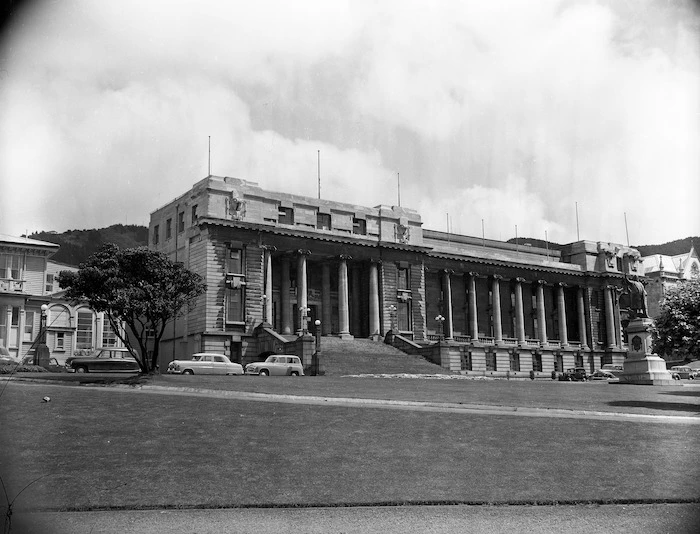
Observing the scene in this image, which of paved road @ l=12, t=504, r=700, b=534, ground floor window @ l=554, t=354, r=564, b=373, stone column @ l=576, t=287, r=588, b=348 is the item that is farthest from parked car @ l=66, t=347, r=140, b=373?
stone column @ l=576, t=287, r=588, b=348

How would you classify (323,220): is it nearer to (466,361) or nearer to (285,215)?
(285,215)

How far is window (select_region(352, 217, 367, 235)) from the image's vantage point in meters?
76.5

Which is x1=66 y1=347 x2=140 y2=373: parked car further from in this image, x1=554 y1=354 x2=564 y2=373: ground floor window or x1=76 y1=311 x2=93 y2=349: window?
x1=554 y1=354 x2=564 y2=373: ground floor window

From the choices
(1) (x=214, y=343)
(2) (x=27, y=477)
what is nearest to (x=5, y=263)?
(1) (x=214, y=343)

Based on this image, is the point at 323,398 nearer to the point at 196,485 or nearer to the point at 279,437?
the point at 279,437

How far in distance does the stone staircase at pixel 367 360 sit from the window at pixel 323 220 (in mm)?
12729

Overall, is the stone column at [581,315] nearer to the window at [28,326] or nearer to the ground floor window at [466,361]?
the ground floor window at [466,361]

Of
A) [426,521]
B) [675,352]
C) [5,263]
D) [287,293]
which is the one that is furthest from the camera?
[287,293]

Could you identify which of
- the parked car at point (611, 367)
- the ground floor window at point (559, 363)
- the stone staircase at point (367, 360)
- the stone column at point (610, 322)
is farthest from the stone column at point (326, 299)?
the stone column at point (610, 322)

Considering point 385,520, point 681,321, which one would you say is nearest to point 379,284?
point 681,321

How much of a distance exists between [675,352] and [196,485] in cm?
2601

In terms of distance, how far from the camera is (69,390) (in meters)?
28.5

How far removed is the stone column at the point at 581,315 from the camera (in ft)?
319

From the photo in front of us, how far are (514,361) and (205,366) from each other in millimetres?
49598
